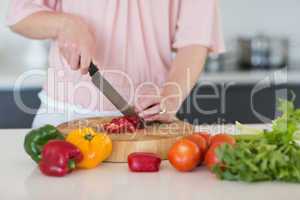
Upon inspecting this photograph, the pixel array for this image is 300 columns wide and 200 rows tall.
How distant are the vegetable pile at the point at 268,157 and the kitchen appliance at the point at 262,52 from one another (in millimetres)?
Answer: 2034

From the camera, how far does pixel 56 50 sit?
1750 mm

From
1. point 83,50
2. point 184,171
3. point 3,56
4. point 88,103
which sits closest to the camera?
point 184,171

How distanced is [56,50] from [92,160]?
546 mm

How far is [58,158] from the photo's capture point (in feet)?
4.07

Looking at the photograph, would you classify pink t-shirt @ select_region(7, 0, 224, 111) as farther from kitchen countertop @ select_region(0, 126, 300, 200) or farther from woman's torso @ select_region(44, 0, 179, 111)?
kitchen countertop @ select_region(0, 126, 300, 200)

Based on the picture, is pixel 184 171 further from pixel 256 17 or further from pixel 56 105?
pixel 256 17

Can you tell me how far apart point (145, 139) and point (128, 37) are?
1.45 feet

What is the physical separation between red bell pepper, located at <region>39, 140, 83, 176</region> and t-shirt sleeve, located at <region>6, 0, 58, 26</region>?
1.68ft

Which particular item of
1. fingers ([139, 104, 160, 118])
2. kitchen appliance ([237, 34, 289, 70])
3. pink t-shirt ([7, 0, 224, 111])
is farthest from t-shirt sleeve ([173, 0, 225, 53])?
kitchen appliance ([237, 34, 289, 70])

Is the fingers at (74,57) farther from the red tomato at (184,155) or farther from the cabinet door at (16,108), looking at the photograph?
the cabinet door at (16,108)

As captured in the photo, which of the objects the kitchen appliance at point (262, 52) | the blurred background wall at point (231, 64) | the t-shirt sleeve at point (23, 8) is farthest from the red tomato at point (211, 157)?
the kitchen appliance at point (262, 52)

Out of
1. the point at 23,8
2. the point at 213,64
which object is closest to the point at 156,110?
the point at 23,8

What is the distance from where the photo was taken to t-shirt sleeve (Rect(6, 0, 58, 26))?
1.65m

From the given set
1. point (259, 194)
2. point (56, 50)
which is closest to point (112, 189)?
point (259, 194)
